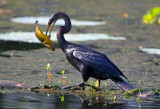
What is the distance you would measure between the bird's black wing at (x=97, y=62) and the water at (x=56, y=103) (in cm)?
56

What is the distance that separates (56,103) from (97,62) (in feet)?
3.33

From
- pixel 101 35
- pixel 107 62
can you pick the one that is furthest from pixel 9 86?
pixel 101 35

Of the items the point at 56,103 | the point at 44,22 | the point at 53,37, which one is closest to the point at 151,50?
the point at 53,37

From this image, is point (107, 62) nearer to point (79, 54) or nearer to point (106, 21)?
point (79, 54)

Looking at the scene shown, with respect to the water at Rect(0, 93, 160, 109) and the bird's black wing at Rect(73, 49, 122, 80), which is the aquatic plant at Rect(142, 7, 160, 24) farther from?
the water at Rect(0, 93, 160, 109)

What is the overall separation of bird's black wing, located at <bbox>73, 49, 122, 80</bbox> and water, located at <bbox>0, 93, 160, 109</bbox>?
1.84ft

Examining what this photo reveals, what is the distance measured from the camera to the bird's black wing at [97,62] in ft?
19.4

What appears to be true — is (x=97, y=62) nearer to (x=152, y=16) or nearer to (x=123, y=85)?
(x=123, y=85)

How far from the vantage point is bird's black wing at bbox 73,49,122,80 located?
5926 mm

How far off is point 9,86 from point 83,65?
41.9 inches

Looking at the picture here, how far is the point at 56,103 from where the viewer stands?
5262mm

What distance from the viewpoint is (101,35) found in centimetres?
1063

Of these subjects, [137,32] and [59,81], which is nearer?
[59,81]

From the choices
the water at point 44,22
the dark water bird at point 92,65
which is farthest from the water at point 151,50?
the water at point 44,22
